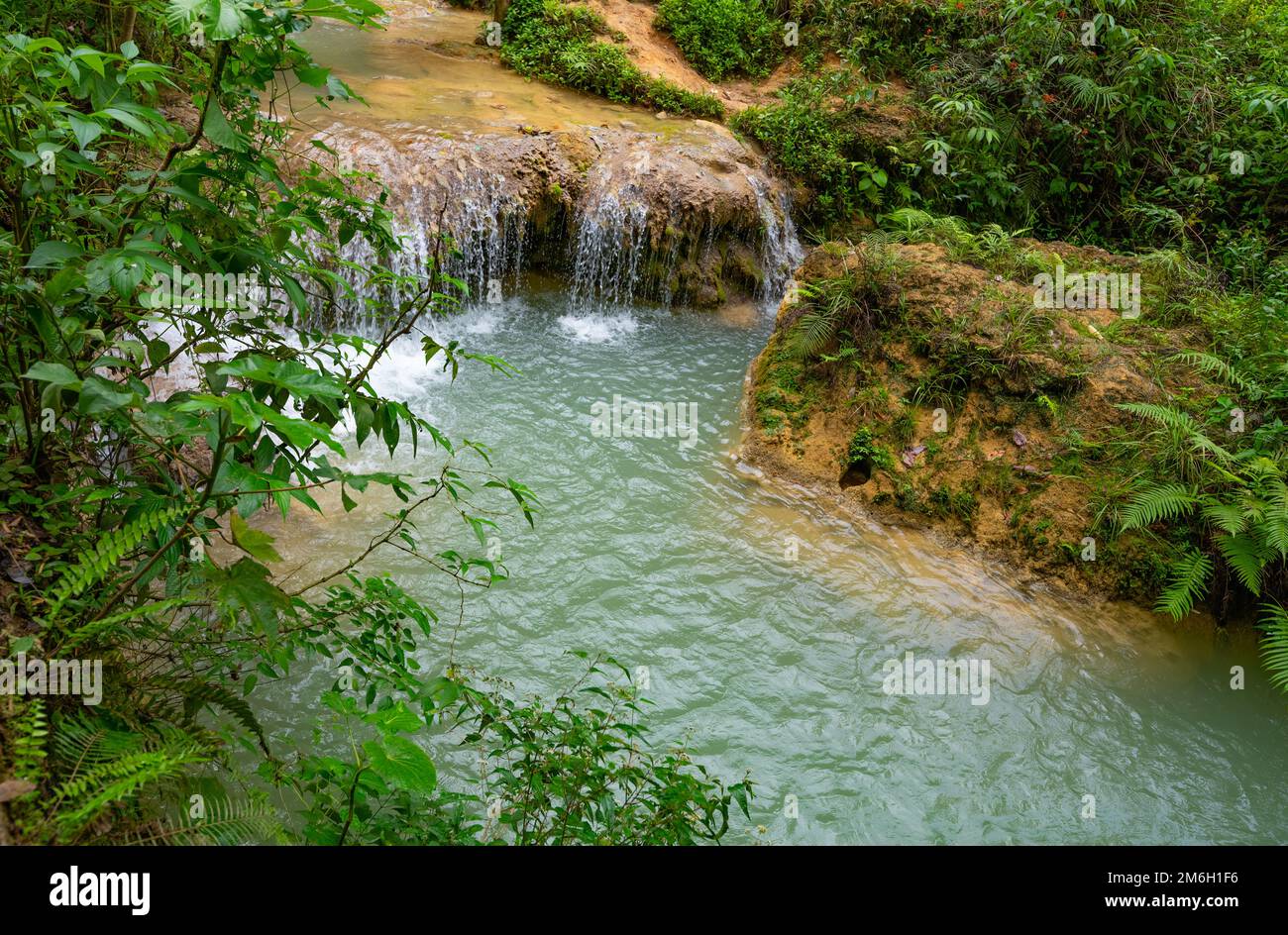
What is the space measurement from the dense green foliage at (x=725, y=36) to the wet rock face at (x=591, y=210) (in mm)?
3500

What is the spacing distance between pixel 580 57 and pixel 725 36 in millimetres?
2684

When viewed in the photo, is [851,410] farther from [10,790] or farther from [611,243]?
[10,790]

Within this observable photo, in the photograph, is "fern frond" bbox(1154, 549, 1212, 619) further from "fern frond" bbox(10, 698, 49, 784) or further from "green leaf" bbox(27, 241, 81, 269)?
"green leaf" bbox(27, 241, 81, 269)

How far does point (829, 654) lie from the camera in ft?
19.0

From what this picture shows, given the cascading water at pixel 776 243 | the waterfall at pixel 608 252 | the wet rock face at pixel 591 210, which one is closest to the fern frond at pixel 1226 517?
the cascading water at pixel 776 243

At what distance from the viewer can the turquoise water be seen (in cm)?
490

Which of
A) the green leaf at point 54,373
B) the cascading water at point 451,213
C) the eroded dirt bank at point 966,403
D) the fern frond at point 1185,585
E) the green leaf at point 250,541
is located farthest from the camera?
the cascading water at point 451,213

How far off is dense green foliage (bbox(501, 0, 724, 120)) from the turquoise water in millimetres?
6810

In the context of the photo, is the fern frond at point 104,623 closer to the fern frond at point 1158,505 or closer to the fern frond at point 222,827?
the fern frond at point 222,827

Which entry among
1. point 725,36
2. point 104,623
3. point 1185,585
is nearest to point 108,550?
point 104,623

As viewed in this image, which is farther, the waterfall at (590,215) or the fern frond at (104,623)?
the waterfall at (590,215)

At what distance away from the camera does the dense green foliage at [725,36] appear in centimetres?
1381

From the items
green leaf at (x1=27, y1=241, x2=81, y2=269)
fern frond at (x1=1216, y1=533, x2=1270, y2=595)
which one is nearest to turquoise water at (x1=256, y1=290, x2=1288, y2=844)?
fern frond at (x1=1216, y1=533, x2=1270, y2=595)
